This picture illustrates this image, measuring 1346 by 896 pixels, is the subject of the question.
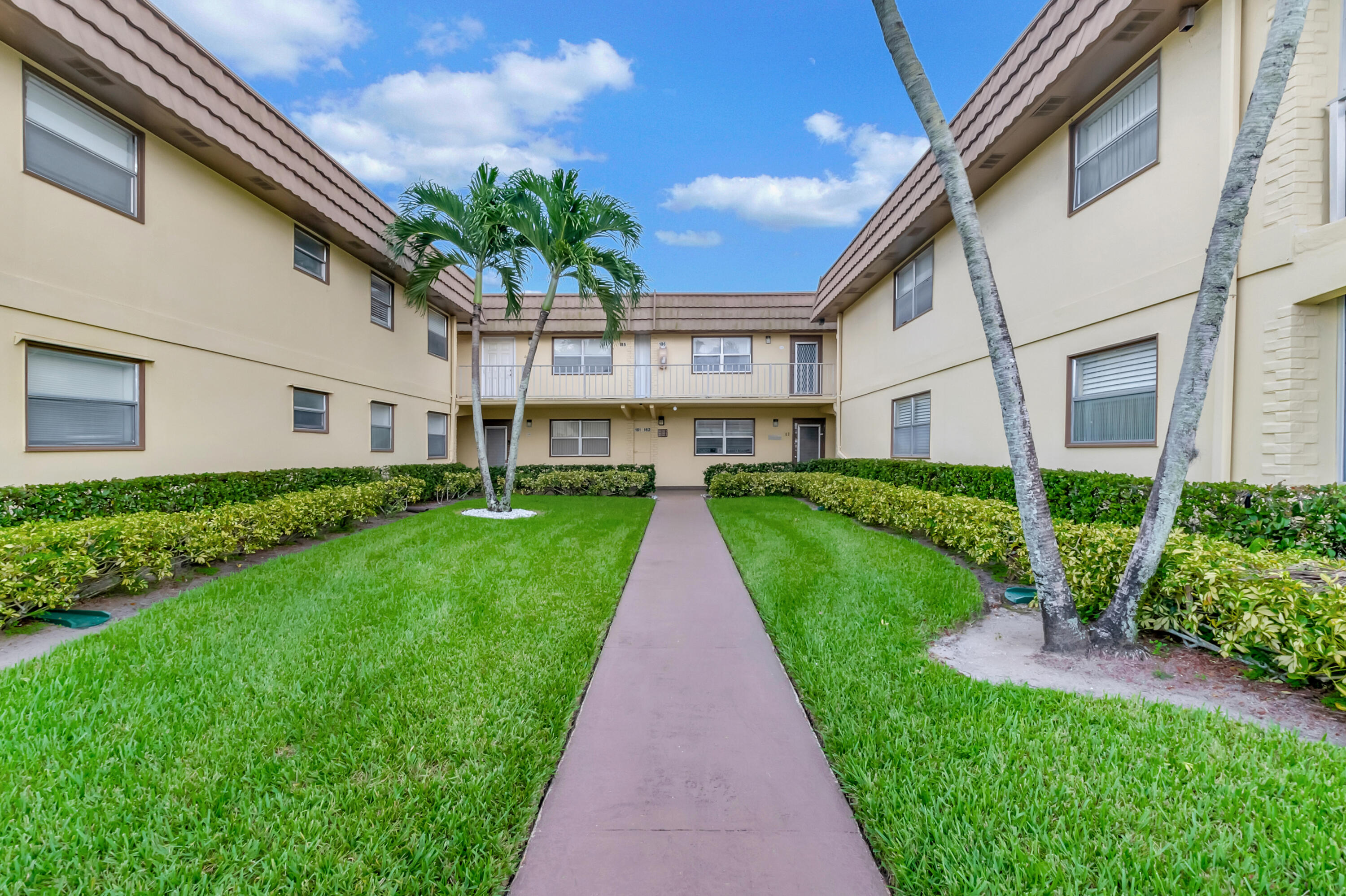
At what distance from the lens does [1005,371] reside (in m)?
3.54

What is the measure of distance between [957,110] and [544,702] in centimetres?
957

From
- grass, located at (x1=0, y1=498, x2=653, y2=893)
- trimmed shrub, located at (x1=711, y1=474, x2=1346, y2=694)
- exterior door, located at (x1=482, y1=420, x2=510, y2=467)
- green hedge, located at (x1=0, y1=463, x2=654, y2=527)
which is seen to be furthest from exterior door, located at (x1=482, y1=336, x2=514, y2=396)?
trimmed shrub, located at (x1=711, y1=474, x2=1346, y2=694)

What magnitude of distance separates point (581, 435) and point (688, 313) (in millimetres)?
5134

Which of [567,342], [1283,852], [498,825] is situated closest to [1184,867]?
[1283,852]

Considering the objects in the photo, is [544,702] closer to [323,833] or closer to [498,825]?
[498,825]

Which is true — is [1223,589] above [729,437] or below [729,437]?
below

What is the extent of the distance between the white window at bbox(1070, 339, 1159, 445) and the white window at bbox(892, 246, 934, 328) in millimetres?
3904

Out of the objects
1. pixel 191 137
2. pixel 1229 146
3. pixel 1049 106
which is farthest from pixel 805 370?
pixel 191 137

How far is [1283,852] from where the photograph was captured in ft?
5.86

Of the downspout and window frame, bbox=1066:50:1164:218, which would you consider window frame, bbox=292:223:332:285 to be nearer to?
window frame, bbox=1066:50:1164:218

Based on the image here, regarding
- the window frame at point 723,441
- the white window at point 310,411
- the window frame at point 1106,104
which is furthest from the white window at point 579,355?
the window frame at point 1106,104

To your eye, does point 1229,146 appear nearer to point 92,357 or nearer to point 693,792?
point 693,792

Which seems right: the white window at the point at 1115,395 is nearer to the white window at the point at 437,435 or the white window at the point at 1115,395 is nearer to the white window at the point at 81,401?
the white window at the point at 81,401

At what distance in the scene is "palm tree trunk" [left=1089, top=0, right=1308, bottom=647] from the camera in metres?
3.02
